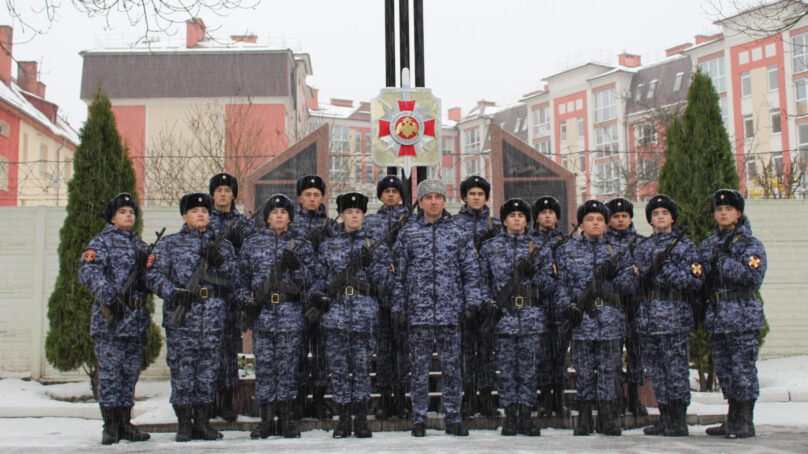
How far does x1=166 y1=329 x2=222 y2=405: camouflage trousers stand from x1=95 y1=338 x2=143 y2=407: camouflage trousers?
31cm

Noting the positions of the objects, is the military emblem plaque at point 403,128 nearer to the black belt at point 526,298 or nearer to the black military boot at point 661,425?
the black belt at point 526,298

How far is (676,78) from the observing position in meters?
37.6

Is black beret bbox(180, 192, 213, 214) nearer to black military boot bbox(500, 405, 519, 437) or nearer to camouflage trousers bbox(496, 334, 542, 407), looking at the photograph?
camouflage trousers bbox(496, 334, 542, 407)

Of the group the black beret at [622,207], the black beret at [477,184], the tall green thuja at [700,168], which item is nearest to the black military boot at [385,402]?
the black beret at [477,184]

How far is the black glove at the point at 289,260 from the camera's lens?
5.07m

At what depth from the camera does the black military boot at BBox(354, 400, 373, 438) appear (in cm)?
498

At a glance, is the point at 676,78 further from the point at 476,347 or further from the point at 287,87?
the point at 476,347

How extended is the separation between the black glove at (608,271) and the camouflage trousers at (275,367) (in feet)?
7.20

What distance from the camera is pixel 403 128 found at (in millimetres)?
7664

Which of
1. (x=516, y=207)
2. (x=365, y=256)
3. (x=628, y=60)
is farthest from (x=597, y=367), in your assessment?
(x=628, y=60)

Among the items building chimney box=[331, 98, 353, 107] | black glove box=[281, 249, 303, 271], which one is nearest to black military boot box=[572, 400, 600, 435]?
black glove box=[281, 249, 303, 271]

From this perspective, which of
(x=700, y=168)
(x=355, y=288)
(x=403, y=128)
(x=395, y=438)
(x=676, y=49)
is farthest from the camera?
(x=676, y=49)

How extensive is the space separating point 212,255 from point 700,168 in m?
5.36

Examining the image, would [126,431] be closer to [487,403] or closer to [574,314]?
[487,403]
